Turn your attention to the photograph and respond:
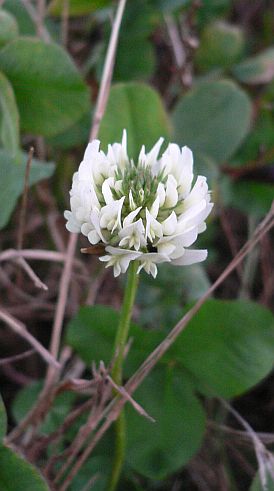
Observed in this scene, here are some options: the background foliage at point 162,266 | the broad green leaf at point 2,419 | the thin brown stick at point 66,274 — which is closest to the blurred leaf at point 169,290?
the background foliage at point 162,266

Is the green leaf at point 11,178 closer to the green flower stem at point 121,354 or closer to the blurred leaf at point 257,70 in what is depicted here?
the green flower stem at point 121,354

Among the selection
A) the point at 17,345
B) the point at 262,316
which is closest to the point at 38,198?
the point at 17,345

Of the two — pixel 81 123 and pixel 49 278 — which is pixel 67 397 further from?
pixel 81 123

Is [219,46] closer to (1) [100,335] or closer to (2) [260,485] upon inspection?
(1) [100,335]

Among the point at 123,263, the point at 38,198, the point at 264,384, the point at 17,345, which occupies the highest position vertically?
the point at 123,263

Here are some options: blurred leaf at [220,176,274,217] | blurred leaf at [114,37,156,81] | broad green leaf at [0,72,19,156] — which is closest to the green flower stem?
broad green leaf at [0,72,19,156]

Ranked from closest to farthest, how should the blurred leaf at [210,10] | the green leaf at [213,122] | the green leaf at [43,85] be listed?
the green leaf at [43,85], the green leaf at [213,122], the blurred leaf at [210,10]
